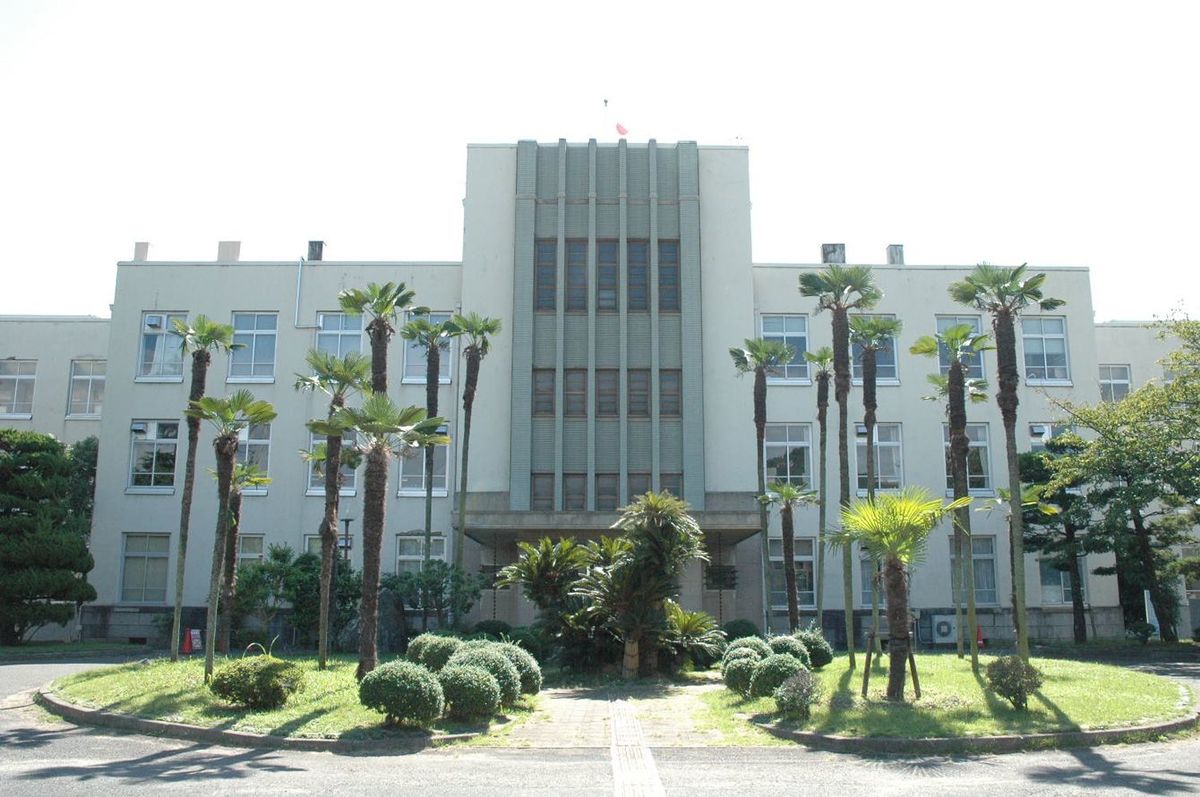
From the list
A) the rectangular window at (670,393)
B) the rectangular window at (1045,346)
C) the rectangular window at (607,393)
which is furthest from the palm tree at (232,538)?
→ the rectangular window at (1045,346)

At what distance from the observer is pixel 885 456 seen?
36.2 meters

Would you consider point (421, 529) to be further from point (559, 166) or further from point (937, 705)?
point (937, 705)

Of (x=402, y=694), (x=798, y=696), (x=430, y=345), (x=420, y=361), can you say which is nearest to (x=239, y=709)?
(x=402, y=694)

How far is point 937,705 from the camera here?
16.0m

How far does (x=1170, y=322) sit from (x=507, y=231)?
70.2ft

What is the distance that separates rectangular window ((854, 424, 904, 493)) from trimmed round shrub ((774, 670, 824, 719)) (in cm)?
2112

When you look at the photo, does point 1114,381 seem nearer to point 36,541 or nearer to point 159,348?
point 159,348

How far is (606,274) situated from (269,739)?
956 inches

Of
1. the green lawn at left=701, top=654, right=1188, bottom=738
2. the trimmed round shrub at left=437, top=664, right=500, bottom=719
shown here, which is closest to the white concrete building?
the green lawn at left=701, top=654, right=1188, bottom=738

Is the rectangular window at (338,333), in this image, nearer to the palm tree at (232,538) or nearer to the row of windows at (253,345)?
the row of windows at (253,345)

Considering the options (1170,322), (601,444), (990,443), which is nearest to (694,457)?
(601,444)

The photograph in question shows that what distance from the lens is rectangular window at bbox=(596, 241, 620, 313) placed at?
116ft

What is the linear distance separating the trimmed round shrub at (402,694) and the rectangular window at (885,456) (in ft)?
80.4

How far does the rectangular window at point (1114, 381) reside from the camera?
4059 cm
